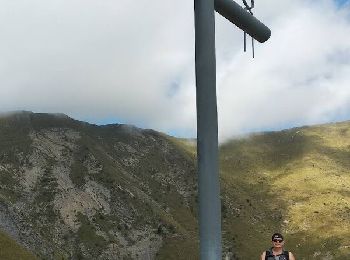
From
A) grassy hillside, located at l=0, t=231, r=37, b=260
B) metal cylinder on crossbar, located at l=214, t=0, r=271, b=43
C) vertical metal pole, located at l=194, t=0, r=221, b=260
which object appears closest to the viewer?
vertical metal pole, located at l=194, t=0, r=221, b=260

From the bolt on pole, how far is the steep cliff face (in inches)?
5130

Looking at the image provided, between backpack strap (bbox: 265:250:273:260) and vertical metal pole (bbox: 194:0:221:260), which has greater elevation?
vertical metal pole (bbox: 194:0:221:260)

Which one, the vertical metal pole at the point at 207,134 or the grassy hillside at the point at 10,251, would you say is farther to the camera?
the grassy hillside at the point at 10,251

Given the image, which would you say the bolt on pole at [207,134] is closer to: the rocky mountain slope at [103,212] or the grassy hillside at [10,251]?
the grassy hillside at [10,251]

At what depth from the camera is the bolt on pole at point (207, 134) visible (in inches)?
221

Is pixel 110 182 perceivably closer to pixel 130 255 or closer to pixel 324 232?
pixel 130 255

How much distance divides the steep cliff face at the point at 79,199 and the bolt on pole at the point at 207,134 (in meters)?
130

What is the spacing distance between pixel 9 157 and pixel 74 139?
28.6 m

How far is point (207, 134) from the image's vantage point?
5.73m

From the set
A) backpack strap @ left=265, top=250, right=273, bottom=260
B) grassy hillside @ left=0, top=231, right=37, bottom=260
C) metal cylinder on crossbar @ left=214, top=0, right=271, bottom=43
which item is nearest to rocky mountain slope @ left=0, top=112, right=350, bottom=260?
grassy hillside @ left=0, top=231, right=37, bottom=260

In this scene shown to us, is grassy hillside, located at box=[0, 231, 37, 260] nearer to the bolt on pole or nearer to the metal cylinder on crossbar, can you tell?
the metal cylinder on crossbar

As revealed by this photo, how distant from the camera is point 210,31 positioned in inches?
232

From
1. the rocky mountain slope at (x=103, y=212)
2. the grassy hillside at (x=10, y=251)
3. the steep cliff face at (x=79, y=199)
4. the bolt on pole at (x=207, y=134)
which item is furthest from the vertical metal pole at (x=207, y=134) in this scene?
the steep cliff face at (x=79, y=199)

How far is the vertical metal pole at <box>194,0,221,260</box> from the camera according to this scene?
221 inches
